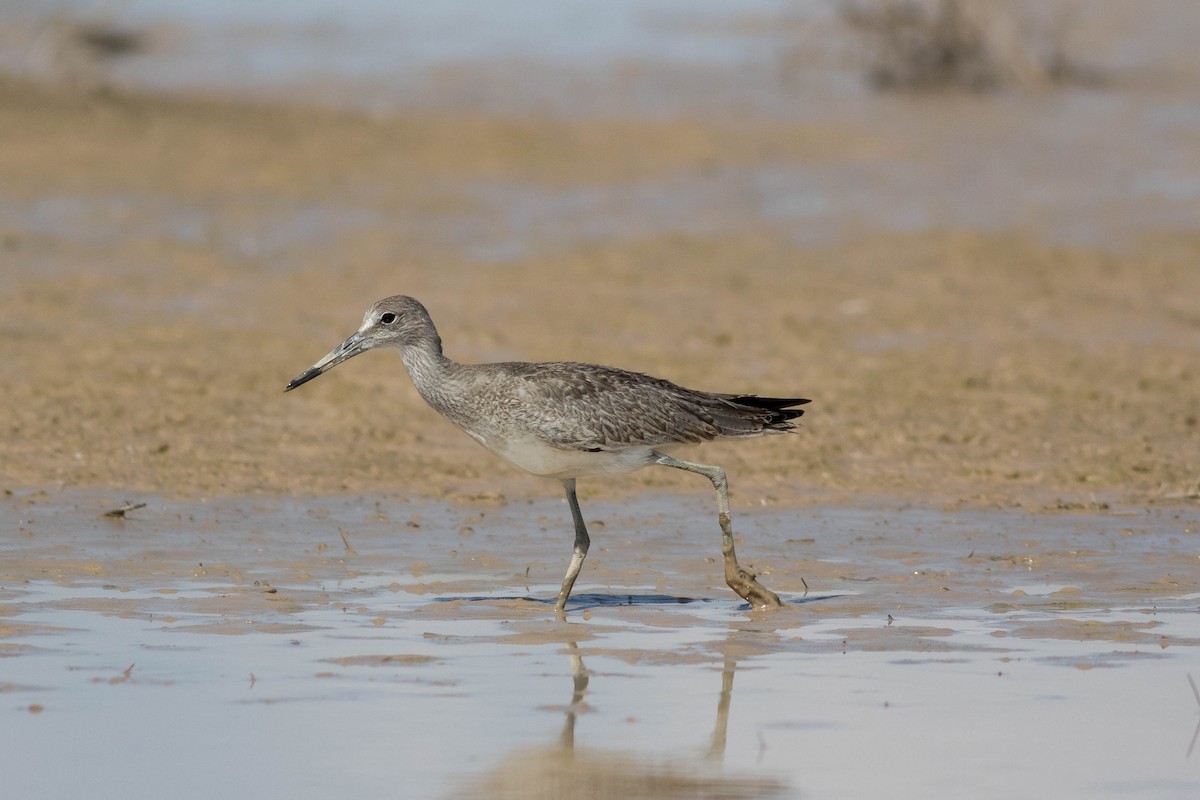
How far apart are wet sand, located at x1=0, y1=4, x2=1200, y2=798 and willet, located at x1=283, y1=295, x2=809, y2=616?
0.57 metres

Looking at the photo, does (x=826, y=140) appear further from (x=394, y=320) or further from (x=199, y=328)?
(x=394, y=320)

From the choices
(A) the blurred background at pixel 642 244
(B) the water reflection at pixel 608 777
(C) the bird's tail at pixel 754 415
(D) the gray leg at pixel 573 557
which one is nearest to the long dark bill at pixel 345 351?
(D) the gray leg at pixel 573 557

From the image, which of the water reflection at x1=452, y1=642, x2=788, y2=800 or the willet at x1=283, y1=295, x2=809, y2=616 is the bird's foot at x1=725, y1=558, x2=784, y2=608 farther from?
the water reflection at x1=452, y1=642, x2=788, y2=800

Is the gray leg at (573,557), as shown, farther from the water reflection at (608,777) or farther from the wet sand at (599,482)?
the water reflection at (608,777)

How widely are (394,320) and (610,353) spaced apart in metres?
5.93

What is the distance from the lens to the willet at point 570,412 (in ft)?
28.4

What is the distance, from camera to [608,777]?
20.4ft

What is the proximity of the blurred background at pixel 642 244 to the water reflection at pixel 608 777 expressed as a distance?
5.02 m

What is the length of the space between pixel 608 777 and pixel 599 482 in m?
5.64

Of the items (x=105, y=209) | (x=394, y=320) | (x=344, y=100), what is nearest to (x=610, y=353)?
(x=394, y=320)

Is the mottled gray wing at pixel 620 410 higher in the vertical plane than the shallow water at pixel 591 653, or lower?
higher

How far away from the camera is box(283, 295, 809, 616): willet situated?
28.4 feet

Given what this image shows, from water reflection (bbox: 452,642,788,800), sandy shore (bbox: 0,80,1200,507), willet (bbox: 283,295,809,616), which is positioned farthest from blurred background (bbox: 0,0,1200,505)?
water reflection (bbox: 452,642,788,800)

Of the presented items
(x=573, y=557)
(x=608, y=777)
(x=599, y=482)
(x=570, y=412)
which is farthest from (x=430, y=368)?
(x=608, y=777)
